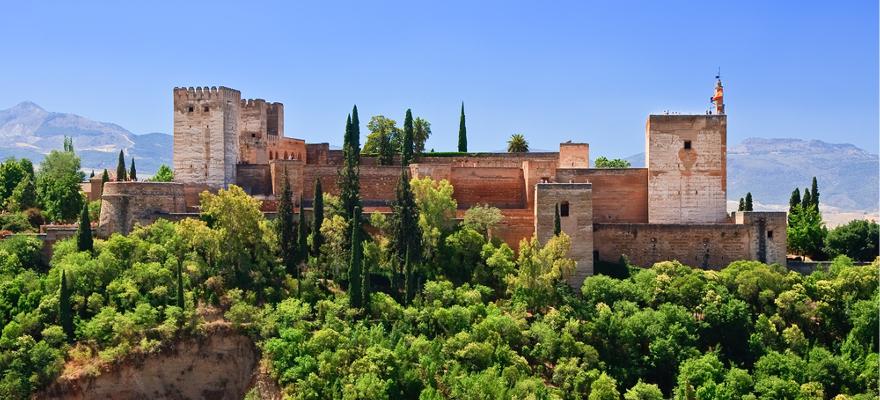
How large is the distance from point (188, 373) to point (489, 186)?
12.9m

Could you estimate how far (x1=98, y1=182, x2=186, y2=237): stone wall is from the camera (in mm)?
37000

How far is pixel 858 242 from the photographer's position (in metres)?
38.7

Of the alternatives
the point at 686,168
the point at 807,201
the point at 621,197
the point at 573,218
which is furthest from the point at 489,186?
the point at 807,201

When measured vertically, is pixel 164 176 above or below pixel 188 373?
above

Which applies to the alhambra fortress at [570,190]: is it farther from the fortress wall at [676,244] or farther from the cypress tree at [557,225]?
the cypress tree at [557,225]

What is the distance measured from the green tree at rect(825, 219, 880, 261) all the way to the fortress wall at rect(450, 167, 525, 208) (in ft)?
35.2

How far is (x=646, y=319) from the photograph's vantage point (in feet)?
106

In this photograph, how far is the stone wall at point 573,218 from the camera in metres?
35.0

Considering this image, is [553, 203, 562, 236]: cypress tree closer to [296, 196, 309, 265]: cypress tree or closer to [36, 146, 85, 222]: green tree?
[296, 196, 309, 265]: cypress tree

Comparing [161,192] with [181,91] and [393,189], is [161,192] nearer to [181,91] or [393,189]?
[181,91]

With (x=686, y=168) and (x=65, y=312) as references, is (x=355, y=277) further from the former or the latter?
(x=686, y=168)

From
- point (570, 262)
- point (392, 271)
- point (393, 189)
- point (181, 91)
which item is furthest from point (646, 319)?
point (181, 91)

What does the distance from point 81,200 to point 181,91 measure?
5.18 meters

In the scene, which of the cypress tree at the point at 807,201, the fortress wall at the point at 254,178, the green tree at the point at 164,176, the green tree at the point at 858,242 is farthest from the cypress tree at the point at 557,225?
the green tree at the point at 164,176
